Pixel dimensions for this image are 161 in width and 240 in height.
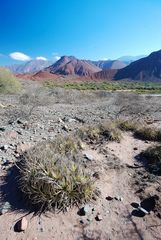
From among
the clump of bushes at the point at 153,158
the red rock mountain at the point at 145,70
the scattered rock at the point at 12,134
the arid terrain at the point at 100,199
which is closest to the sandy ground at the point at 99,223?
the arid terrain at the point at 100,199

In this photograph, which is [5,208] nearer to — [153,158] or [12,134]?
[12,134]

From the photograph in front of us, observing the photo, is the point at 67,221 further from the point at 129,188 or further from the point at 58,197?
Result: the point at 129,188

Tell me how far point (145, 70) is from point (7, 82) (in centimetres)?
9278

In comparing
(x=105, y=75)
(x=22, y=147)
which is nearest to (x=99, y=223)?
(x=22, y=147)

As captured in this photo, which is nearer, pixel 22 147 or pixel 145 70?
pixel 22 147

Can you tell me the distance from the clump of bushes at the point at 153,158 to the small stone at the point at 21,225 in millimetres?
2904

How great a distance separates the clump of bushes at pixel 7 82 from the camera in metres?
14.5

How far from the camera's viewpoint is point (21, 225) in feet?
12.2

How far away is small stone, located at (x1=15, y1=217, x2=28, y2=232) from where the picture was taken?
12.1 feet

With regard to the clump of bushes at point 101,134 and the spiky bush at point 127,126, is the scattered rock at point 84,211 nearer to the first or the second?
the clump of bushes at point 101,134

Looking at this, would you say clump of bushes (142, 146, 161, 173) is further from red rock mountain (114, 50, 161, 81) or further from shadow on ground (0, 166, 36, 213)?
red rock mountain (114, 50, 161, 81)

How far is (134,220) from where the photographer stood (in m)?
3.88

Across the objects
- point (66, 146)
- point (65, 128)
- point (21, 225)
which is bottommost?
point (21, 225)

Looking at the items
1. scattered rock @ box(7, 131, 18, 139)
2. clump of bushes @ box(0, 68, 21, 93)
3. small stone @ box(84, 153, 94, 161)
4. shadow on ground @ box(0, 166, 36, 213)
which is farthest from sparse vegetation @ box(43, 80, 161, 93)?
shadow on ground @ box(0, 166, 36, 213)
